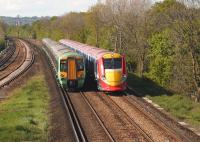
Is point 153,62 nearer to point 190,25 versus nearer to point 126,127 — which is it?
point 190,25

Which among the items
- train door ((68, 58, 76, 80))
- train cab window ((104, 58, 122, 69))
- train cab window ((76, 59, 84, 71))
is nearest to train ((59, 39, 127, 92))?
train cab window ((104, 58, 122, 69))

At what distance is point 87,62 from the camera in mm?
34281

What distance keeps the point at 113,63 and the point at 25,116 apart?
8.47m

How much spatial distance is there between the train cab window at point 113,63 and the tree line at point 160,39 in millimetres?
6181

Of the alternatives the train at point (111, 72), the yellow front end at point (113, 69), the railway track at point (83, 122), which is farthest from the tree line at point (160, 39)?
the railway track at point (83, 122)

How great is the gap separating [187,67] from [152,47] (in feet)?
40.9

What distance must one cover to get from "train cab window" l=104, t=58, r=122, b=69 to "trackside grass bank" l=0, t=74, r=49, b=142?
4.81 metres

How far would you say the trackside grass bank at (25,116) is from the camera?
57.9 feet

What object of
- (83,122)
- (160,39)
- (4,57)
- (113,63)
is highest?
(160,39)

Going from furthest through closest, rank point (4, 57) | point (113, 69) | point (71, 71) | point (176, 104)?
point (4, 57) → point (71, 71) → point (113, 69) → point (176, 104)

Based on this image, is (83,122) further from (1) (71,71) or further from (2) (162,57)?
(2) (162,57)

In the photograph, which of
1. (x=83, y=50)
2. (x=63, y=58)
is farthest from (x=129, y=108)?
(x=83, y=50)

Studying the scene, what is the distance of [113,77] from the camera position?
27.3 m

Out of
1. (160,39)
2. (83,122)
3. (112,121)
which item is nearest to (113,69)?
(112,121)
